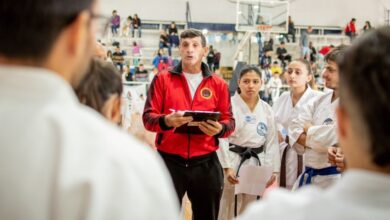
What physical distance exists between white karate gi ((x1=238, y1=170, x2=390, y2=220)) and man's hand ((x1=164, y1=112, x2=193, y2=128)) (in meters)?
2.10

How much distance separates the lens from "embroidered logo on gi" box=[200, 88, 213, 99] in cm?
340

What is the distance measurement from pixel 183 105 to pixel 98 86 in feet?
6.08

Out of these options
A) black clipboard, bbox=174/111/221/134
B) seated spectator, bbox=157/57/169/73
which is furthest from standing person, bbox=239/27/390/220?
seated spectator, bbox=157/57/169/73

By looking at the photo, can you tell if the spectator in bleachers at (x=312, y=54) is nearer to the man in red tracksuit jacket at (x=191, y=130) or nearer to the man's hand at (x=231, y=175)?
the man's hand at (x=231, y=175)

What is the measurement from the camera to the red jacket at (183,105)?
3.25 meters

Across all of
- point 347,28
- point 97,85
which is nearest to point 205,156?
point 97,85

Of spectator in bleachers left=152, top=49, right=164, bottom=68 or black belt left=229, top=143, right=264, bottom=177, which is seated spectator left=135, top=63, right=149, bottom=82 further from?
black belt left=229, top=143, right=264, bottom=177

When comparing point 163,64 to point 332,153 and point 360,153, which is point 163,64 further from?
point 360,153

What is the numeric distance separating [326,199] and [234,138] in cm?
324

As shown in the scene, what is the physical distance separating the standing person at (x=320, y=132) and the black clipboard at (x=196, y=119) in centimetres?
68

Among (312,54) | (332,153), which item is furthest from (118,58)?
(332,153)

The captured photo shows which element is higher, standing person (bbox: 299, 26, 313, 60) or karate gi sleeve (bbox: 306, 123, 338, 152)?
standing person (bbox: 299, 26, 313, 60)

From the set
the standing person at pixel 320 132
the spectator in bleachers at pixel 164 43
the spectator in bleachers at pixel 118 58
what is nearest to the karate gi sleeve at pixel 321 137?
the standing person at pixel 320 132

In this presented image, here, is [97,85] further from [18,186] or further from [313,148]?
[313,148]
